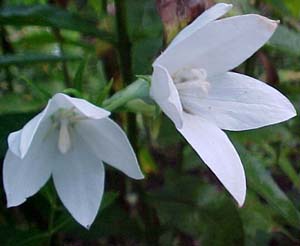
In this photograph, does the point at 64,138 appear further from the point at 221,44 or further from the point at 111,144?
the point at 221,44

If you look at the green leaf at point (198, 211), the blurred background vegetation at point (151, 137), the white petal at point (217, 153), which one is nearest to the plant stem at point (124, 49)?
the blurred background vegetation at point (151, 137)

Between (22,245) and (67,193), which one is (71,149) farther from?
(22,245)

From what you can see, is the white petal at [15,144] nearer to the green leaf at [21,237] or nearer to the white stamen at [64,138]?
the white stamen at [64,138]

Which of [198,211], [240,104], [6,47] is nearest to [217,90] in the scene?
[240,104]

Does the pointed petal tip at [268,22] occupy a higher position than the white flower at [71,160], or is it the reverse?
the pointed petal tip at [268,22]

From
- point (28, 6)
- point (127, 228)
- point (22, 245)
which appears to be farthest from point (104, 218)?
point (28, 6)

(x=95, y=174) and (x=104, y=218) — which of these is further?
(x=104, y=218)
